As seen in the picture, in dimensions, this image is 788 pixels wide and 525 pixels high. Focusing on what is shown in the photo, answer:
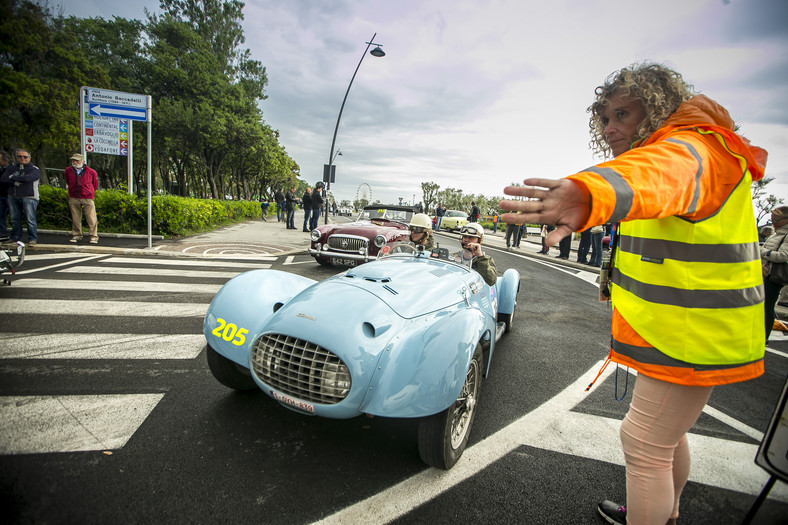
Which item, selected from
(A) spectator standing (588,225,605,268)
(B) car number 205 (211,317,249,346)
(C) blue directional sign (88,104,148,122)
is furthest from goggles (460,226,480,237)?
(A) spectator standing (588,225,605,268)

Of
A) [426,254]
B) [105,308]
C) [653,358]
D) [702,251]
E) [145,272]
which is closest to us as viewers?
[702,251]

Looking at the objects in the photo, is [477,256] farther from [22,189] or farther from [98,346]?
[22,189]

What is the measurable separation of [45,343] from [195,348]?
1.30 meters

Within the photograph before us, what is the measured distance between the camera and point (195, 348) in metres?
3.44

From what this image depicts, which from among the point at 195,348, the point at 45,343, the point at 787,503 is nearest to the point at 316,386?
the point at 787,503

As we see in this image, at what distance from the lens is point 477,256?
3.86 m

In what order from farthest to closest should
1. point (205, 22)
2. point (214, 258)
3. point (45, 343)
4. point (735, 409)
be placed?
1. point (205, 22)
2. point (214, 258)
3. point (45, 343)
4. point (735, 409)

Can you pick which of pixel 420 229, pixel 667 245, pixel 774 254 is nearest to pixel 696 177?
pixel 667 245

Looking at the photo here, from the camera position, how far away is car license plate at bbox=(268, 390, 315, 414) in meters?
1.88

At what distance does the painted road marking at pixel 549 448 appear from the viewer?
1.81 metres

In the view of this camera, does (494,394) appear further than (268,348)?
Yes

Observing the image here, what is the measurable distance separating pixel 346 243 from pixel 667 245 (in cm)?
681

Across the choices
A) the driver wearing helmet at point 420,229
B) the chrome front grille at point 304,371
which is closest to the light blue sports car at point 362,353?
the chrome front grille at point 304,371

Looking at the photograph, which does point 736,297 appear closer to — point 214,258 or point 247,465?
point 247,465
